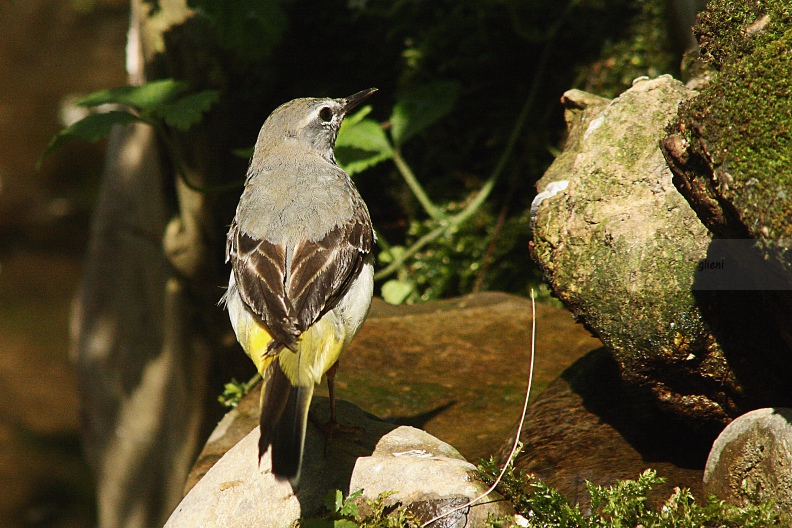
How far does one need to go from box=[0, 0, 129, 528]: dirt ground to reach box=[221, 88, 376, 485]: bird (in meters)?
11.8

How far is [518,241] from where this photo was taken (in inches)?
291

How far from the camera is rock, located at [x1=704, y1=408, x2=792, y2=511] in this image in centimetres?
309

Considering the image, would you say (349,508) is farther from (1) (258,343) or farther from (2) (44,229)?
(2) (44,229)

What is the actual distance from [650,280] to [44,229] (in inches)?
647

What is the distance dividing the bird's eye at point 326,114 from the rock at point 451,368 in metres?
1.53

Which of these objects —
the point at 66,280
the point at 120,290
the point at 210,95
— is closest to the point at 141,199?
the point at 120,290

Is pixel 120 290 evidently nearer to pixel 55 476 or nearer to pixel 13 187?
pixel 55 476

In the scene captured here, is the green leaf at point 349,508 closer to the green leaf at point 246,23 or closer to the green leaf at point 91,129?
the green leaf at point 91,129

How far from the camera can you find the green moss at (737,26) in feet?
10.3

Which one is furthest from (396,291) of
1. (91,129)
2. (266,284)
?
(266,284)

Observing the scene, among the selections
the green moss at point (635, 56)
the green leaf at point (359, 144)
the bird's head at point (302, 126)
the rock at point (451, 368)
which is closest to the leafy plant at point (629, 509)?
the rock at point (451, 368)

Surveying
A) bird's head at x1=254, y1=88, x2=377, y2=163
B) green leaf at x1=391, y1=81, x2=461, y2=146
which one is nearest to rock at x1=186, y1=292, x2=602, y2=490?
bird's head at x1=254, y1=88, x2=377, y2=163

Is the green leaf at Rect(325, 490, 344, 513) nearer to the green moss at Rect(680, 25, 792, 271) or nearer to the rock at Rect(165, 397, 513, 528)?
the rock at Rect(165, 397, 513, 528)

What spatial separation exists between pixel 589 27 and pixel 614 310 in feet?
15.0
